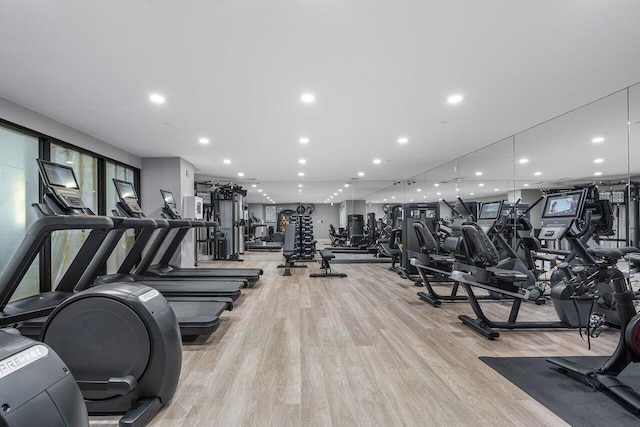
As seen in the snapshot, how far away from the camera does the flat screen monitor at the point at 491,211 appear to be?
4113 millimetres

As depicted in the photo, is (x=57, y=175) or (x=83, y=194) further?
(x=83, y=194)

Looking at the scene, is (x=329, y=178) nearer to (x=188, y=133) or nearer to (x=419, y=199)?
(x=419, y=199)

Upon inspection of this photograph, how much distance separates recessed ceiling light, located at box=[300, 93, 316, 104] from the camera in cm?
348

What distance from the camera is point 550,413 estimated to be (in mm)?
1840

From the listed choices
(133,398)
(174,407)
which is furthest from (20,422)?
(174,407)

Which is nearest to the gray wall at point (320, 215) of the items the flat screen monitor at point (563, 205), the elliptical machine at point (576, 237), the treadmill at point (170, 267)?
the treadmill at point (170, 267)

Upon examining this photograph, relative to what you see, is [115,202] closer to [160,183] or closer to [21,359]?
Answer: [160,183]

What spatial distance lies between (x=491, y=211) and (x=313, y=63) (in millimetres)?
3176

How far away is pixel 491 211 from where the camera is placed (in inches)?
167

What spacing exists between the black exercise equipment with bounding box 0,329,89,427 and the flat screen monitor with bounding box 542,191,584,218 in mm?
3224

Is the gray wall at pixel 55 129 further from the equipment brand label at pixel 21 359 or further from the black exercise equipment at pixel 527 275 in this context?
the black exercise equipment at pixel 527 275

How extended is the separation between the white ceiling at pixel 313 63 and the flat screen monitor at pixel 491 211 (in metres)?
1.23

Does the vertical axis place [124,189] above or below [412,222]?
above

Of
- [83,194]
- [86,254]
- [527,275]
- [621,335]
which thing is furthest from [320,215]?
[621,335]
